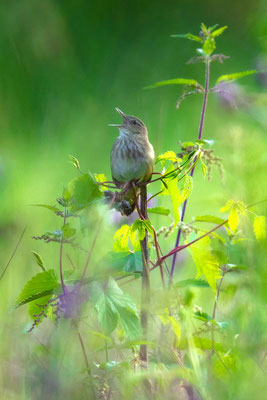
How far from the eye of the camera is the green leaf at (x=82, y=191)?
2.63ft

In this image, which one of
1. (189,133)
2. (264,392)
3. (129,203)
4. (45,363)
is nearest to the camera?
(264,392)

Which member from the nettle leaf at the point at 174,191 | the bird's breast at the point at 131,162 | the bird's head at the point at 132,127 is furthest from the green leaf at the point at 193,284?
the bird's head at the point at 132,127

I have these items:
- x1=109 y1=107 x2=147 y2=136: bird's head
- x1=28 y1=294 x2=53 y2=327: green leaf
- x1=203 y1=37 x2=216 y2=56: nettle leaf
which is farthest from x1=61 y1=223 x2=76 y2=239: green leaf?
x1=109 y1=107 x2=147 y2=136: bird's head

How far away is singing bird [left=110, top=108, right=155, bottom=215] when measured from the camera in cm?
99

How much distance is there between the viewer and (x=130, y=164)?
1.13 metres

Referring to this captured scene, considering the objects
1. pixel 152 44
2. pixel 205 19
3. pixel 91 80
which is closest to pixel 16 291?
pixel 91 80

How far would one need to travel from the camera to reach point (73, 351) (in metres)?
0.80

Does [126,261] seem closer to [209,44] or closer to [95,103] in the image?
[209,44]

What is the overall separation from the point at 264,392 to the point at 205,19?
15.0 ft

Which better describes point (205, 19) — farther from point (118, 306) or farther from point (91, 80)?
point (118, 306)

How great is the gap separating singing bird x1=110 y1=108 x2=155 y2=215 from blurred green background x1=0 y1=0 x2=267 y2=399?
46 millimetres

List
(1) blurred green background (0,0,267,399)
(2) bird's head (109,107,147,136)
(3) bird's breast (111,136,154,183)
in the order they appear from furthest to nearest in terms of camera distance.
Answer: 1. (2) bird's head (109,107,147,136)
2. (3) bird's breast (111,136,154,183)
3. (1) blurred green background (0,0,267,399)

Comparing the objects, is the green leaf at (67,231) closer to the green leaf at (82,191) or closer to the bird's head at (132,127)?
the green leaf at (82,191)

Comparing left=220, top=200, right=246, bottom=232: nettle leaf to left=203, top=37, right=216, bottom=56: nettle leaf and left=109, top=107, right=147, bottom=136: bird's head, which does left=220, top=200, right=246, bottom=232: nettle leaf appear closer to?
left=203, top=37, right=216, bottom=56: nettle leaf
